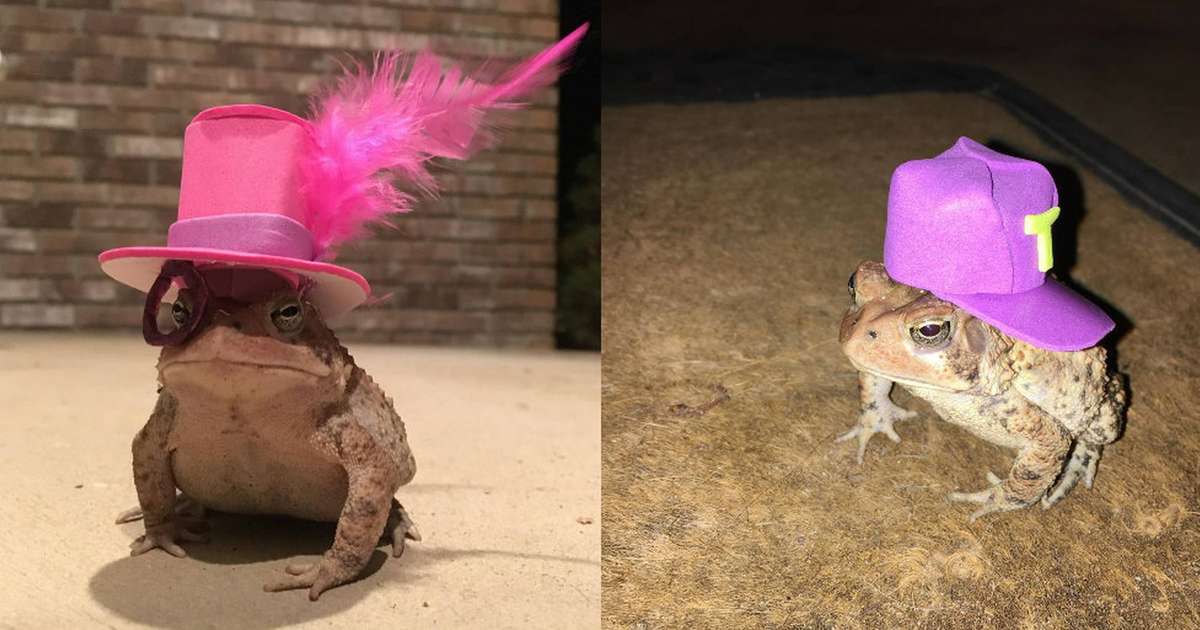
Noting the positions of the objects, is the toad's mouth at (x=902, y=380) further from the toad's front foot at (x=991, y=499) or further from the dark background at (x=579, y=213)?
the dark background at (x=579, y=213)

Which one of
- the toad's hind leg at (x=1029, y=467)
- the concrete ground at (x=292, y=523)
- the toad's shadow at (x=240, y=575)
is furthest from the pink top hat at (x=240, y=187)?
the toad's hind leg at (x=1029, y=467)

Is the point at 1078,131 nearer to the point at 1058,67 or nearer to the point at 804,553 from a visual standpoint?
the point at 1058,67

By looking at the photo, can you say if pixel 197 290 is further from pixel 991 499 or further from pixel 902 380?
pixel 991 499

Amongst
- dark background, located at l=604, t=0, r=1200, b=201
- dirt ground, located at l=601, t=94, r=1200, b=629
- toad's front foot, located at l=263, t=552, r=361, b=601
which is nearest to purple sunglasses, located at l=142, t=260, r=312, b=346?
toad's front foot, located at l=263, t=552, r=361, b=601

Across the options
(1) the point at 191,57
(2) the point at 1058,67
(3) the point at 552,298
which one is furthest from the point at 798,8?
(1) the point at 191,57

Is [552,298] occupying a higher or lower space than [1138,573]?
higher

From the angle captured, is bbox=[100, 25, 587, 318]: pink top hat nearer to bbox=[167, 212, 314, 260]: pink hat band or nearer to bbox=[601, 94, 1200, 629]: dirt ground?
bbox=[167, 212, 314, 260]: pink hat band
